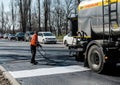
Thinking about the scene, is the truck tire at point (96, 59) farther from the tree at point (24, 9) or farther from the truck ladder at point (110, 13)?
the tree at point (24, 9)

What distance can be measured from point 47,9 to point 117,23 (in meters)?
55.7

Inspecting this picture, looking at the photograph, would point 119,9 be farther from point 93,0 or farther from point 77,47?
point 77,47

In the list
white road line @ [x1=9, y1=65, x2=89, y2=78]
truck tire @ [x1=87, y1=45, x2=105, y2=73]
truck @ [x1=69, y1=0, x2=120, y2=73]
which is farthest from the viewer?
white road line @ [x1=9, y1=65, x2=89, y2=78]

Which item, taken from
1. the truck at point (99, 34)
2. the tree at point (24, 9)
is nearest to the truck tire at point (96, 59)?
the truck at point (99, 34)

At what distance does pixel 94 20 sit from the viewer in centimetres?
1349

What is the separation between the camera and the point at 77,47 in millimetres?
14906

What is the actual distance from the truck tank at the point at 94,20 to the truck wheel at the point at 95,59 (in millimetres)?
757

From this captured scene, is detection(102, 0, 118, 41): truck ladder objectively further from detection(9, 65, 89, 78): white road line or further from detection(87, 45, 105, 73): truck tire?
detection(9, 65, 89, 78): white road line

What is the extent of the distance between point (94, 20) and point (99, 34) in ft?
2.34

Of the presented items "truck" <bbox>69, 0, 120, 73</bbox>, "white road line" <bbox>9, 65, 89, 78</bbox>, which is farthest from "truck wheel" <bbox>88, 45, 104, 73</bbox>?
"white road line" <bbox>9, 65, 89, 78</bbox>

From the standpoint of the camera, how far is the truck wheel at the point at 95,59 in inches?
474

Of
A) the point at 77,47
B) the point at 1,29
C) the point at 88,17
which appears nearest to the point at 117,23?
the point at 88,17

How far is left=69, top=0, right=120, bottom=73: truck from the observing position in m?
11.8

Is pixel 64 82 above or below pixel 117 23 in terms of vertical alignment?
below
